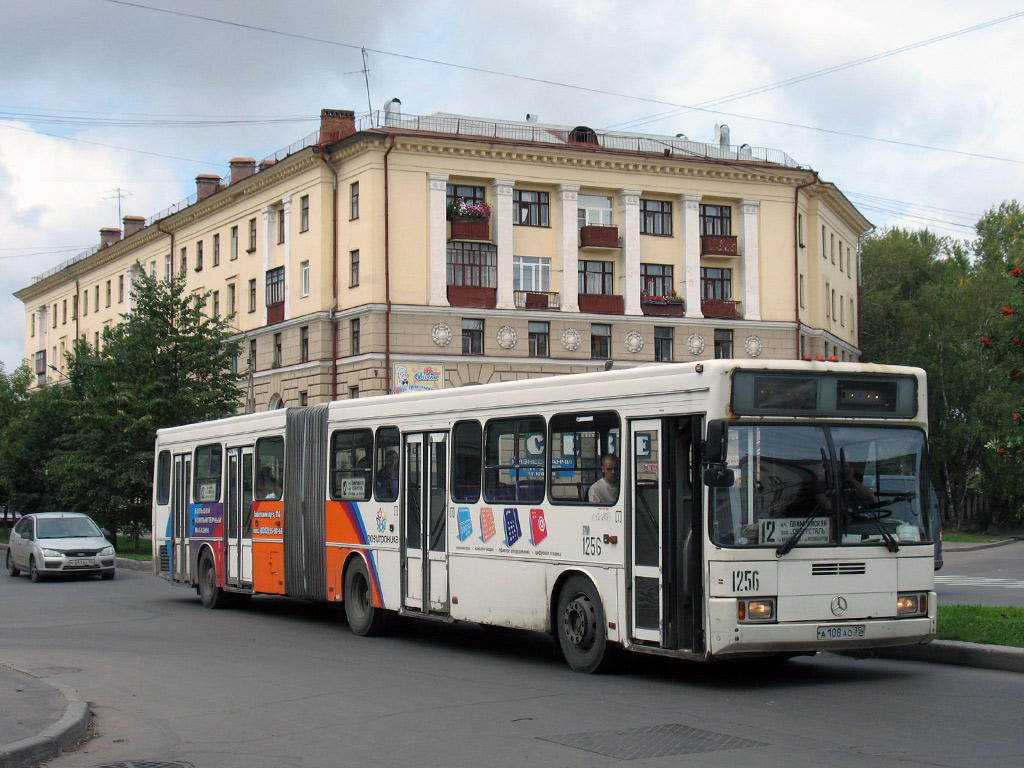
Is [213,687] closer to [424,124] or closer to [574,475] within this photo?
[574,475]

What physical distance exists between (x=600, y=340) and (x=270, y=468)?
120 feet

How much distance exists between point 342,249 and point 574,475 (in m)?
42.6

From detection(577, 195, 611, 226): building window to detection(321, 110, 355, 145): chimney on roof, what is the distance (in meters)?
10.4

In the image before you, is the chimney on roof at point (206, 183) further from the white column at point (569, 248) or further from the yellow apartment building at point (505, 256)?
the white column at point (569, 248)

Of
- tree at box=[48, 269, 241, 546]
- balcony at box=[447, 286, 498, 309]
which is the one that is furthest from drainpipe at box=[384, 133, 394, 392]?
tree at box=[48, 269, 241, 546]

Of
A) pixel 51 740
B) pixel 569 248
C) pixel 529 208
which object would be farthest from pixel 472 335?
pixel 51 740

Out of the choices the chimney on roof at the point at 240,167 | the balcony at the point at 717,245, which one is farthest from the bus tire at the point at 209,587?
the chimney on roof at the point at 240,167

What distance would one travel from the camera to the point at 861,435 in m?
11.4

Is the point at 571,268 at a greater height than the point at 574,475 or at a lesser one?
greater

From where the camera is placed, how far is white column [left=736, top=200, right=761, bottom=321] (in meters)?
56.8

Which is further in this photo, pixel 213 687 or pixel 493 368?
pixel 493 368

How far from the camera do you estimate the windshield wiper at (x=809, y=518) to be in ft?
35.5

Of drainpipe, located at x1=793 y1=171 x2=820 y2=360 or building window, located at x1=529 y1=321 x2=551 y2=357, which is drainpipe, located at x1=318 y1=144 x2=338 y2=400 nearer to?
building window, located at x1=529 y1=321 x2=551 y2=357

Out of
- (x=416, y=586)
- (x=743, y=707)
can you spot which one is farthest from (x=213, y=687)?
(x=743, y=707)
